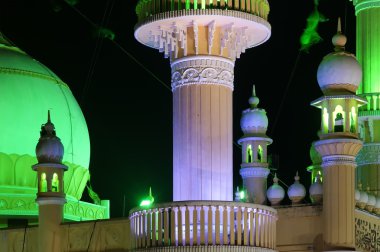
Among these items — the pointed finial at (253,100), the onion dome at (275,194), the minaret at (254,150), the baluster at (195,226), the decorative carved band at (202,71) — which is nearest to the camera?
the baluster at (195,226)

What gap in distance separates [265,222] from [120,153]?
9.15 meters

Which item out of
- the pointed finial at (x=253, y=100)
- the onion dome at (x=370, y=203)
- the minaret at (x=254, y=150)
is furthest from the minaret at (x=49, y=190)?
the onion dome at (x=370, y=203)

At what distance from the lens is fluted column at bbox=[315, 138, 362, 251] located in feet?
56.9

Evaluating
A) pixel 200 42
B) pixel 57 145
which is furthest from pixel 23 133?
pixel 200 42

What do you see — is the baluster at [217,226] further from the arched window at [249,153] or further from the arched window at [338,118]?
the arched window at [249,153]

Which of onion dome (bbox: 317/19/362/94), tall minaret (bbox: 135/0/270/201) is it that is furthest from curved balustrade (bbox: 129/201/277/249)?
onion dome (bbox: 317/19/362/94)

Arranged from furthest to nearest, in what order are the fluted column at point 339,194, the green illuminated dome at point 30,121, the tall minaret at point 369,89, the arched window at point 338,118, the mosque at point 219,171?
1. the green illuminated dome at point 30,121
2. the tall minaret at point 369,89
3. the arched window at point 338,118
4. the fluted column at point 339,194
5. the mosque at point 219,171

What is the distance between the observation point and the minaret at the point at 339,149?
56.9ft

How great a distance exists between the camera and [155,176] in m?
25.2

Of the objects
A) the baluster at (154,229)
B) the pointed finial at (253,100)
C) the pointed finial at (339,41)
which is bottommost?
the baluster at (154,229)

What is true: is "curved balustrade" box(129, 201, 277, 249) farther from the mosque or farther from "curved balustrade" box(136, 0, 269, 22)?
"curved balustrade" box(136, 0, 269, 22)

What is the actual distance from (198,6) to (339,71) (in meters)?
2.10

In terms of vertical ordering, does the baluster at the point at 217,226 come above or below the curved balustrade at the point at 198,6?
below

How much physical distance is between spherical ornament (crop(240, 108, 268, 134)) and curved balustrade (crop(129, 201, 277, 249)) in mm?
4212
